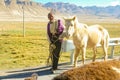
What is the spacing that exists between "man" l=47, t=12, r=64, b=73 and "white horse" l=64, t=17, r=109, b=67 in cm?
54

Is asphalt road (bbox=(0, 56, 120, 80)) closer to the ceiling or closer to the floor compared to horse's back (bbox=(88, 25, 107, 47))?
closer to the floor

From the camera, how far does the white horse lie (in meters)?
10.8

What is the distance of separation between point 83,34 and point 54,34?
3.14 ft

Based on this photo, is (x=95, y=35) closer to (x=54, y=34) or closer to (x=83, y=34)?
(x=83, y=34)

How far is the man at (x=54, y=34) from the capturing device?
11.4 metres

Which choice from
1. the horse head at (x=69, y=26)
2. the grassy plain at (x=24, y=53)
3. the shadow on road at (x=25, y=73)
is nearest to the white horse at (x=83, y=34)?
the horse head at (x=69, y=26)

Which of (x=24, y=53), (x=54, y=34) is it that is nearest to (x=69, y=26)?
(x=54, y=34)

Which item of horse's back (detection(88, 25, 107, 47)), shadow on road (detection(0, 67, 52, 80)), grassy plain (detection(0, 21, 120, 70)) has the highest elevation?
horse's back (detection(88, 25, 107, 47))

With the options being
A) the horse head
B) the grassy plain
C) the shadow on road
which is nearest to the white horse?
the horse head

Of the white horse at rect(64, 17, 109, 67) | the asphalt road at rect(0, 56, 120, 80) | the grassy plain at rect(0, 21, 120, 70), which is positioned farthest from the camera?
the grassy plain at rect(0, 21, 120, 70)

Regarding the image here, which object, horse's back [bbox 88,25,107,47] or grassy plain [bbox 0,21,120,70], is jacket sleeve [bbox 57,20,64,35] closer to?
horse's back [bbox 88,25,107,47]

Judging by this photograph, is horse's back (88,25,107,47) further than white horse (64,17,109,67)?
Yes

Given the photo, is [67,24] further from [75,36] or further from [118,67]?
[118,67]

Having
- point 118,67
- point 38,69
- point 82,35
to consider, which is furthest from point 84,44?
point 118,67
